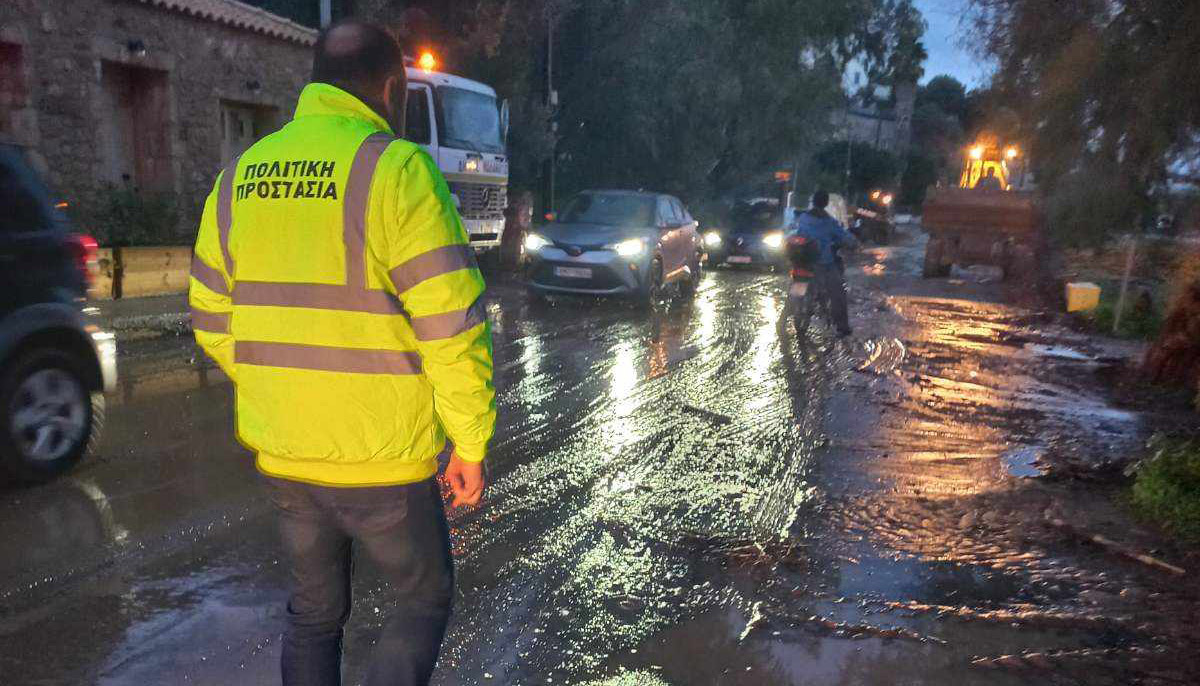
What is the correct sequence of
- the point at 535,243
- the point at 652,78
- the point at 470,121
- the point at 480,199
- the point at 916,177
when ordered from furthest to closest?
the point at 916,177 < the point at 652,78 < the point at 480,199 < the point at 470,121 < the point at 535,243

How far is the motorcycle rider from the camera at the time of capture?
11344 mm

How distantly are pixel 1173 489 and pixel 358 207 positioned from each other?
5.01 metres

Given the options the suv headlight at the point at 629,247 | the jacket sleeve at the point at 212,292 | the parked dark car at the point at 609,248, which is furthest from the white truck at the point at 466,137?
the jacket sleeve at the point at 212,292

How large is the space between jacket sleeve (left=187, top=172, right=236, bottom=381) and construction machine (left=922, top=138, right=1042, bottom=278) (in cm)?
2035

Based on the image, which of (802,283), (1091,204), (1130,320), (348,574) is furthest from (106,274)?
(1130,320)

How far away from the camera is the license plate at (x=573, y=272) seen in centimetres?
1400

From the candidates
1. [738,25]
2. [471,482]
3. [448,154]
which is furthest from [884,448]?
[738,25]

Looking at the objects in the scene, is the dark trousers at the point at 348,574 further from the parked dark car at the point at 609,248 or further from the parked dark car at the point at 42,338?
the parked dark car at the point at 609,248

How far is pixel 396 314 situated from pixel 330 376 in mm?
Answer: 221

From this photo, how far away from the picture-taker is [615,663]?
11.7ft

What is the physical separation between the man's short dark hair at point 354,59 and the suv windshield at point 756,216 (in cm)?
2095

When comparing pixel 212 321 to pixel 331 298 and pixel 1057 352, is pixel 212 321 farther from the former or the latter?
pixel 1057 352

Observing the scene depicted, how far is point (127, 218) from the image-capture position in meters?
12.7

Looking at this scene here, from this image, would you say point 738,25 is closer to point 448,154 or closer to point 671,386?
point 448,154
